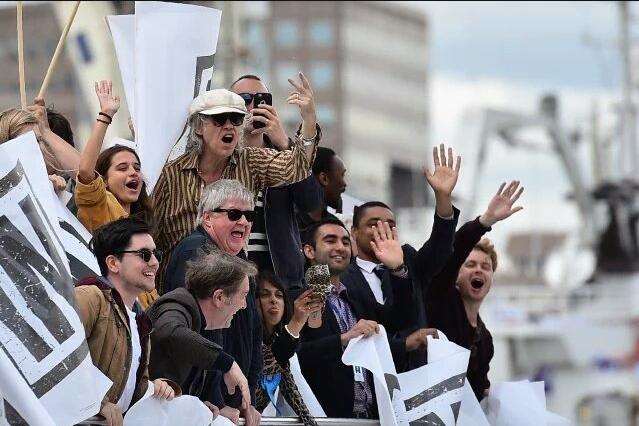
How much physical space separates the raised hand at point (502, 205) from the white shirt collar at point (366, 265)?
0.70 m

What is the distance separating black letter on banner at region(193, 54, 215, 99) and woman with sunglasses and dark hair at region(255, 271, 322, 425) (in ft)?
3.57

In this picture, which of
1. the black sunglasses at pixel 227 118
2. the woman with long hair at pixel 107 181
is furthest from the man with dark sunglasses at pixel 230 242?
the black sunglasses at pixel 227 118

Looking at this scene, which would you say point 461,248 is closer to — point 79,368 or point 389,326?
point 389,326

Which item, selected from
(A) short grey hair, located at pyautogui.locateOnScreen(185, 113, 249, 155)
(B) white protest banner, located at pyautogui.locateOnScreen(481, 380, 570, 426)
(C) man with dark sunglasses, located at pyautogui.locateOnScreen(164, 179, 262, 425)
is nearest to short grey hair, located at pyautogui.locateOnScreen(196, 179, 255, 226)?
(C) man with dark sunglasses, located at pyautogui.locateOnScreen(164, 179, 262, 425)

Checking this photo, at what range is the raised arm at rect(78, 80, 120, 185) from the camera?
313 inches

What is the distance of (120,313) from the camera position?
705 cm

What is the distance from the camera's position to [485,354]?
33.4 ft

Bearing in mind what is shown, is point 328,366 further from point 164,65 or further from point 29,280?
point 29,280

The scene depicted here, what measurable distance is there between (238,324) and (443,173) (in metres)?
1.81

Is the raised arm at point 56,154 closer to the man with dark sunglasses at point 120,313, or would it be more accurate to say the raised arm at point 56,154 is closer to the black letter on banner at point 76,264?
the black letter on banner at point 76,264

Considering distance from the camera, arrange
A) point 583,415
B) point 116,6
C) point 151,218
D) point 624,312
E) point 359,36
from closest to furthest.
→ point 151,218 < point 116,6 < point 583,415 < point 624,312 < point 359,36

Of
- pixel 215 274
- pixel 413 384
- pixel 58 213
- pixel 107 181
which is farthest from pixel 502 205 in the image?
pixel 58 213

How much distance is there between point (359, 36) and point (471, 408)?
126612 mm

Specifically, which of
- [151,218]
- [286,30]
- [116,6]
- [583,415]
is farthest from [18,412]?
[286,30]
